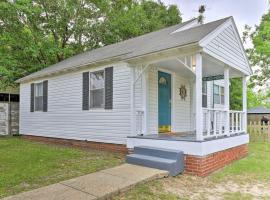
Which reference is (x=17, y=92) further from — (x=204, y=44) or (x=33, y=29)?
(x=204, y=44)

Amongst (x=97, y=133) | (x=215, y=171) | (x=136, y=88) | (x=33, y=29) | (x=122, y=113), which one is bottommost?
(x=215, y=171)

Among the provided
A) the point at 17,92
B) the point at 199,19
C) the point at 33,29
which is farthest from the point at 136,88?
the point at 33,29

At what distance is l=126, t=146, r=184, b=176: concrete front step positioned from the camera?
5.61 metres

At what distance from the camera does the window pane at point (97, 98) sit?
899 centimetres

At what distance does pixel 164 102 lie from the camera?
9047 mm

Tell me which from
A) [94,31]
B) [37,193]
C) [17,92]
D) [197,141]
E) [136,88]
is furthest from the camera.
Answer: [94,31]

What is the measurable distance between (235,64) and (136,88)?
3.25 m

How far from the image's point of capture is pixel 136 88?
7980 millimetres

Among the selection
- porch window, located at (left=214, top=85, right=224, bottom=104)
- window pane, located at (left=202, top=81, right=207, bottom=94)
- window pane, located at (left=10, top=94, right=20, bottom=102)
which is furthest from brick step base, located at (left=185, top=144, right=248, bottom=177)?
window pane, located at (left=10, top=94, right=20, bottom=102)

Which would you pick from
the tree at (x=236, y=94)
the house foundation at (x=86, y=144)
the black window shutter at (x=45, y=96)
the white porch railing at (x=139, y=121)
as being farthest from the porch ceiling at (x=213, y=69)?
the tree at (x=236, y=94)

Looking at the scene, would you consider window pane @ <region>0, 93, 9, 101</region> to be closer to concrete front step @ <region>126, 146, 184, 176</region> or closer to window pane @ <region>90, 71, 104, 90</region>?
window pane @ <region>90, 71, 104, 90</region>

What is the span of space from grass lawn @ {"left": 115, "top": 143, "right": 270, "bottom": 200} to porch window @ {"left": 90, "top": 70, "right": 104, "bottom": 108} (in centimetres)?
450

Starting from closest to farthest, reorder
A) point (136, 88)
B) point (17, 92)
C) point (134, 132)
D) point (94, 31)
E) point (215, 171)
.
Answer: point (215, 171) < point (134, 132) < point (136, 88) < point (17, 92) < point (94, 31)

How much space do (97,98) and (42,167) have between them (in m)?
3.61
